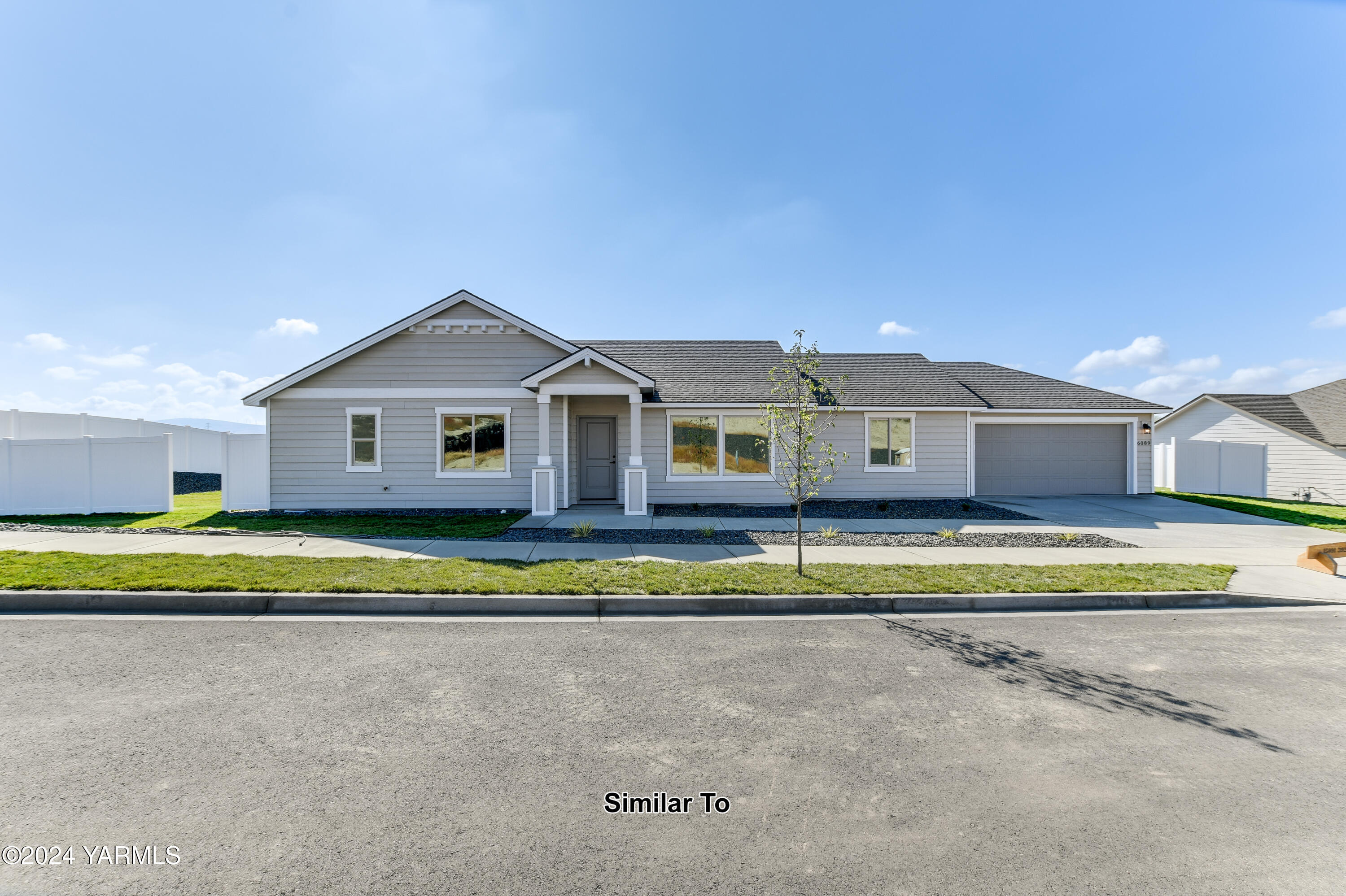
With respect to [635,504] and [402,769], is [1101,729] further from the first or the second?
[635,504]

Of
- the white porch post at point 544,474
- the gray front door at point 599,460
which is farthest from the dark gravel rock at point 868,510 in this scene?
the white porch post at point 544,474

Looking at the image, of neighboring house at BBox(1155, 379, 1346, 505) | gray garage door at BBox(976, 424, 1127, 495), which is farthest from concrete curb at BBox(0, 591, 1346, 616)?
neighboring house at BBox(1155, 379, 1346, 505)

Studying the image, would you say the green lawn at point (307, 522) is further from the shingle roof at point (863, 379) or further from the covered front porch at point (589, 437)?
the shingle roof at point (863, 379)

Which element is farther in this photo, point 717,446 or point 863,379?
point 863,379

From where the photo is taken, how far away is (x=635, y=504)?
14305 mm

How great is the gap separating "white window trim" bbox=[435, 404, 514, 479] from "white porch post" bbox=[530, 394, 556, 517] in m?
1.22

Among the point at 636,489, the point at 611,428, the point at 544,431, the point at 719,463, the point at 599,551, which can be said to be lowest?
the point at 599,551

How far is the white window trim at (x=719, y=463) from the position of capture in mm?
16547

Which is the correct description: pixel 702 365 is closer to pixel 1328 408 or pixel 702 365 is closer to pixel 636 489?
pixel 636 489

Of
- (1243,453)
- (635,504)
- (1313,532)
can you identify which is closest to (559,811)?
(635,504)

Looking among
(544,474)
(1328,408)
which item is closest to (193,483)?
(544,474)

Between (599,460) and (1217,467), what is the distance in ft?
80.8

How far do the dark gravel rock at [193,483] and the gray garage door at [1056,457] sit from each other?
28.7 m

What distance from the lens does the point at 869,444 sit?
56.5 ft
